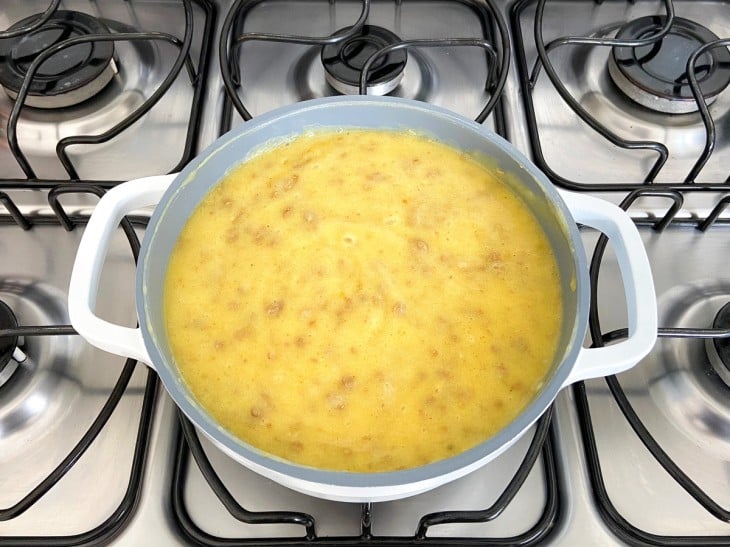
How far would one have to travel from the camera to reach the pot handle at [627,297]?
1.59 ft

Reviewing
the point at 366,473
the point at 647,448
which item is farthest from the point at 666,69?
the point at 366,473

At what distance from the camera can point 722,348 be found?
60 centimetres

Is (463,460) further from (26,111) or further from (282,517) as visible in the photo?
(26,111)

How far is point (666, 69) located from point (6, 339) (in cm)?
73

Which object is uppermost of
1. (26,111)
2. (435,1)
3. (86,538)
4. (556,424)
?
(435,1)

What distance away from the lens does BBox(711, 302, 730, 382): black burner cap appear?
594 mm

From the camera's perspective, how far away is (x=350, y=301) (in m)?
0.58

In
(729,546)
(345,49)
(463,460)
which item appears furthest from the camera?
(345,49)

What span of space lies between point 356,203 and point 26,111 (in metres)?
0.40

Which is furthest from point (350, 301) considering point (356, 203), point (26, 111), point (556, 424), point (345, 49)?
point (26, 111)

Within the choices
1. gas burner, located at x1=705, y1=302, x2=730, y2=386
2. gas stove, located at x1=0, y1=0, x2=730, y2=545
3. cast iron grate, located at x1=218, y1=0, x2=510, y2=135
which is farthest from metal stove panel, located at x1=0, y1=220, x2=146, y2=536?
gas burner, located at x1=705, y1=302, x2=730, y2=386

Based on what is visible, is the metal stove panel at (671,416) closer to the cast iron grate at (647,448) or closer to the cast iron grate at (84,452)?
the cast iron grate at (647,448)

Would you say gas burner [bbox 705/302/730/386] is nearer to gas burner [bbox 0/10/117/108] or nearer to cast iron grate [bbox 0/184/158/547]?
cast iron grate [bbox 0/184/158/547]

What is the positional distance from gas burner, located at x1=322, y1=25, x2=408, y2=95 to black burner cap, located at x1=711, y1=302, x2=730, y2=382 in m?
0.41
